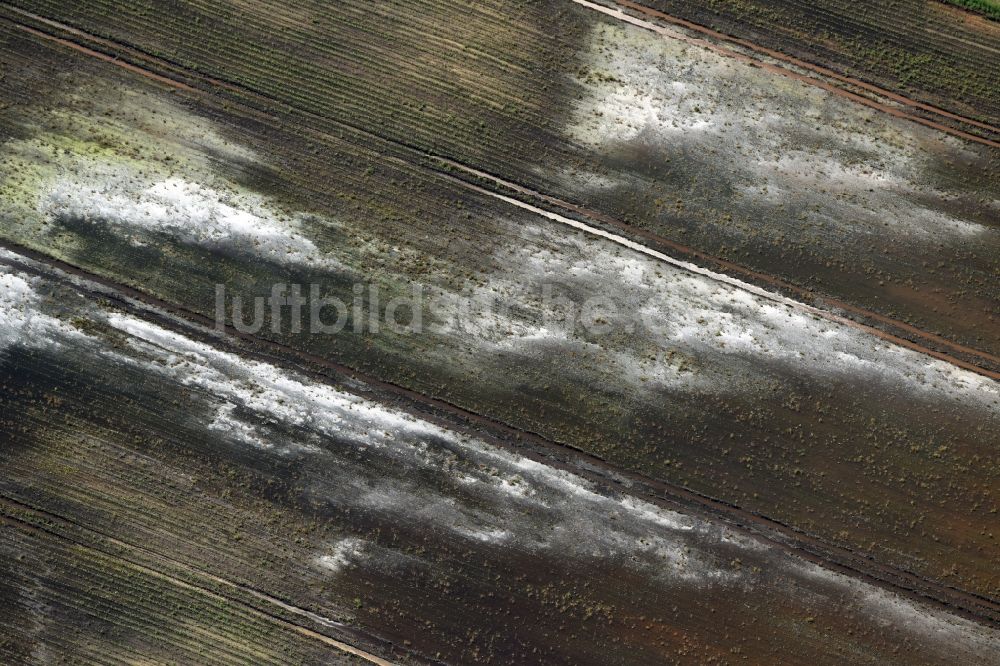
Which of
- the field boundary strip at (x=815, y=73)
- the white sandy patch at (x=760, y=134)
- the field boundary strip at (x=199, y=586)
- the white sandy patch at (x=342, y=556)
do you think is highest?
the field boundary strip at (x=815, y=73)

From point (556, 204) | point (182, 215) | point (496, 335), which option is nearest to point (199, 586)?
point (182, 215)

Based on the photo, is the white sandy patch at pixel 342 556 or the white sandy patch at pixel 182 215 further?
the white sandy patch at pixel 182 215

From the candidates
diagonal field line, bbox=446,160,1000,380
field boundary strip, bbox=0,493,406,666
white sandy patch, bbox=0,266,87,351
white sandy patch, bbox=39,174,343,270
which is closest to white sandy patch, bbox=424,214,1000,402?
diagonal field line, bbox=446,160,1000,380

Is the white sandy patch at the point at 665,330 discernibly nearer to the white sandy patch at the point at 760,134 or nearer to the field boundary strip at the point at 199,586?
the white sandy patch at the point at 760,134

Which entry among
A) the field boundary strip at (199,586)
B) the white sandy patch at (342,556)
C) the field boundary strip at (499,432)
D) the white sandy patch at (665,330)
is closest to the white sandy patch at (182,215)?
the field boundary strip at (499,432)

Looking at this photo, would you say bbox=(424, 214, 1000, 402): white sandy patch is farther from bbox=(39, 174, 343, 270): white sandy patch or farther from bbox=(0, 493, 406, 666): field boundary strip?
bbox=(0, 493, 406, 666): field boundary strip

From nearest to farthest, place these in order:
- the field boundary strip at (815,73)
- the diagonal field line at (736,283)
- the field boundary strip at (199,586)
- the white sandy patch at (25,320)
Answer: the field boundary strip at (199,586) → the white sandy patch at (25,320) → the diagonal field line at (736,283) → the field boundary strip at (815,73)

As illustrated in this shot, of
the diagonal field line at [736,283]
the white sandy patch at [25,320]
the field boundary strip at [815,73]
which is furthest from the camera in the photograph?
the field boundary strip at [815,73]

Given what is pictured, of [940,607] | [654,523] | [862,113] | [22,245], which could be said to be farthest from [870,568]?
[22,245]

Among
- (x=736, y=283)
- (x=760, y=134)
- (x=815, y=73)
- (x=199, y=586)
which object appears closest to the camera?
(x=199, y=586)

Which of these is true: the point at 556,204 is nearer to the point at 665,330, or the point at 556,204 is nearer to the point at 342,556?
the point at 665,330
